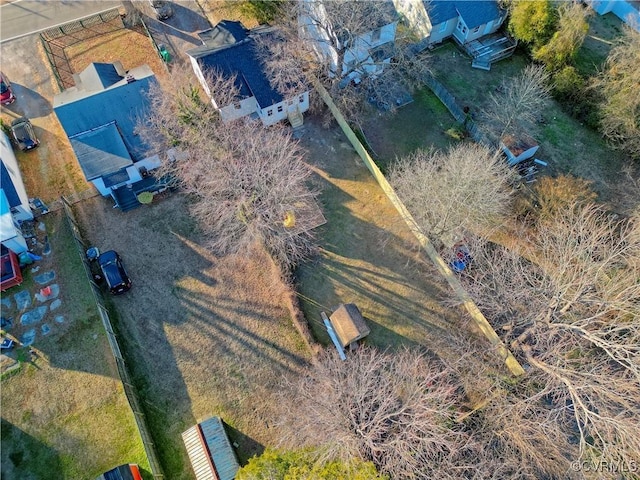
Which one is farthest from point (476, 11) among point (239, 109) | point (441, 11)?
point (239, 109)

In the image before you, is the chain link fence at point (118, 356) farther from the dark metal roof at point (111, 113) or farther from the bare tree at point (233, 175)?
the bare tree at point (233, 175)

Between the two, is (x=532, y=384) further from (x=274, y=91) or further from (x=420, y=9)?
(x=420, y=9)

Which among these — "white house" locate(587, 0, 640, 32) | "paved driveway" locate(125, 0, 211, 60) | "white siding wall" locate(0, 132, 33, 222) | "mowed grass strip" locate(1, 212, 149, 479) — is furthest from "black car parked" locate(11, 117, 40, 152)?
"white house" locate(587, 0, 640, 32)

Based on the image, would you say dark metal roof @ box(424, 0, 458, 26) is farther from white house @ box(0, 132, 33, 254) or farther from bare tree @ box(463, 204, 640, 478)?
white house @ box(0, 132, 33, 254)

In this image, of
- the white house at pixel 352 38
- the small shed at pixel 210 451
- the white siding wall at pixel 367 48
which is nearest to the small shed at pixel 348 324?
the small shed at pixel 210 451

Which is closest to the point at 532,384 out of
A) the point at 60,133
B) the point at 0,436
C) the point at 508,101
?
the point at 508,101

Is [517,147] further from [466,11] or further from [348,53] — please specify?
[348,53]
